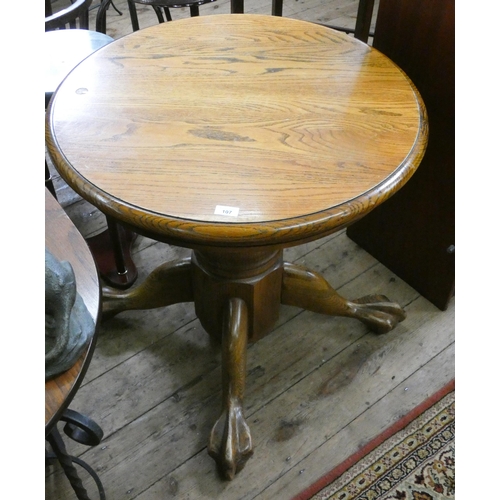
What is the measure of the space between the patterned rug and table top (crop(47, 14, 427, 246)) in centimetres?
63

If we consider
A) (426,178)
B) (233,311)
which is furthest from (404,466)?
(426,178)

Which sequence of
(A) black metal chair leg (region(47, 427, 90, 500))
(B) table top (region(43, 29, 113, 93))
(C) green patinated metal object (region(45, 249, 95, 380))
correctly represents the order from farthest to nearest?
1. (B) table top (region(43, 29, 113, 93))
2. (A) black metal chair leg (region(47, 427, 90, 500))
3. (C) green patinated metal object (region(45, 249, 95, 380))


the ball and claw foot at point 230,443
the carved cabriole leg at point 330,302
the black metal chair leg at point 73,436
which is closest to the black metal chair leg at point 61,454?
the black metal chair leg at point 73,436

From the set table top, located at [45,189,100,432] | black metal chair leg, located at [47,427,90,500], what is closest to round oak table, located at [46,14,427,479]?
table top, located at [45,189,100,432]

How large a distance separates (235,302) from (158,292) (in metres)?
0.27

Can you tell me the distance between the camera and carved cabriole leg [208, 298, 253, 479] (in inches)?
42.7

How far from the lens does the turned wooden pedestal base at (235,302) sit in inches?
43.0

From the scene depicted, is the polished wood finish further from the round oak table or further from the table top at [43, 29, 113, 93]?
the table top at [43, 29, 113, 93]

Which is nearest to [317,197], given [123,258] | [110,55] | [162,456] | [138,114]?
[138,114]

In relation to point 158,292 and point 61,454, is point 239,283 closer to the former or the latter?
point 158,292

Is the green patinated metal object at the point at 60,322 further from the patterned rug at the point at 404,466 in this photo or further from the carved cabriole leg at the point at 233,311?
the patterned rug at the point at 404,466

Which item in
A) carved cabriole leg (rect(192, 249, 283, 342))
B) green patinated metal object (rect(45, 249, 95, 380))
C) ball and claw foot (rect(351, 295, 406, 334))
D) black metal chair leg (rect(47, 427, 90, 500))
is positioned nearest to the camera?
green patinated metal object (rect(45, 249, 95, 380))

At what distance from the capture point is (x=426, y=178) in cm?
132

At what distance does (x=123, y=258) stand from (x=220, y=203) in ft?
2.58
